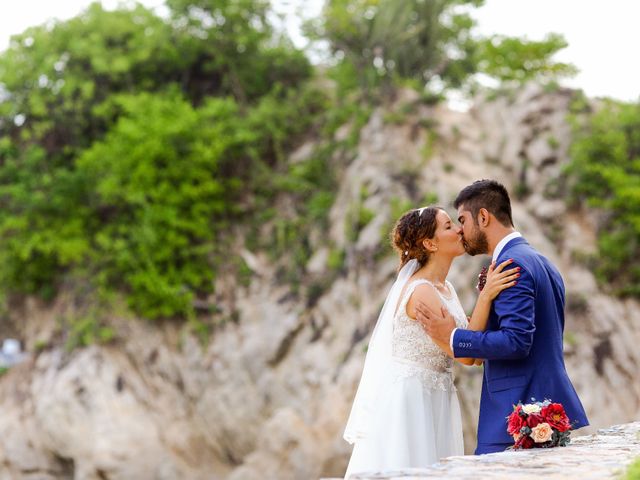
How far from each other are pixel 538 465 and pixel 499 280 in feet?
3.61

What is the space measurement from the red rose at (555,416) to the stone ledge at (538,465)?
0.39 feet

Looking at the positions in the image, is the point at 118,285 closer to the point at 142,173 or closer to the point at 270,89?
the point at 142,173

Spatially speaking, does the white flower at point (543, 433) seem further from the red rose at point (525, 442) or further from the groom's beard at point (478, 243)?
the groom's beard at point (478, 243)

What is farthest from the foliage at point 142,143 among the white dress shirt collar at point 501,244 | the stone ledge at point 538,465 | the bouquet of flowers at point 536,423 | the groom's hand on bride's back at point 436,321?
the stone ledge at point 538,465

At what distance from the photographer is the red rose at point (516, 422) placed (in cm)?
459

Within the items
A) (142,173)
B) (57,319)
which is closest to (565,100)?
(142,173)

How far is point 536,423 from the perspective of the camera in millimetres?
4570

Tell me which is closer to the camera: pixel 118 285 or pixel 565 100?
pixel 565 100

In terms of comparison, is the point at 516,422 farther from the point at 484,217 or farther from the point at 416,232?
the point at 416,232

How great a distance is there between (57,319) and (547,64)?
1333 centimetres

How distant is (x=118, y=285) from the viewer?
20594 mm

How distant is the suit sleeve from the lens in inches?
179

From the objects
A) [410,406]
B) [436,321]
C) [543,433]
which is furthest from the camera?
[410,406]

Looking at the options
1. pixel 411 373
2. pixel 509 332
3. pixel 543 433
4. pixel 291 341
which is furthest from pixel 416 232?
pixel 291 341
